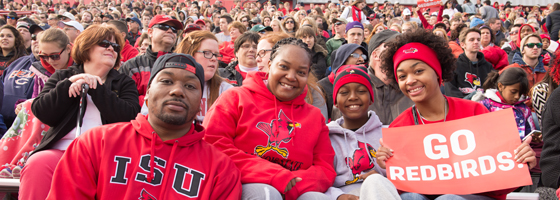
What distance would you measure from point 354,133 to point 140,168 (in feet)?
6.07

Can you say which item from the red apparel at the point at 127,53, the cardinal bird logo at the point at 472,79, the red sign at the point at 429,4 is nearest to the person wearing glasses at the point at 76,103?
the red apparel at the point at 127,53

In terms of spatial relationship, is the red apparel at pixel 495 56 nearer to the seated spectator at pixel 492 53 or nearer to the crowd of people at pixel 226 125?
the seated spectator at pixel 492 53

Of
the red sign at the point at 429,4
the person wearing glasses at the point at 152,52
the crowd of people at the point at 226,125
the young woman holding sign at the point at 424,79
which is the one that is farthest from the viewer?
the red sign at the point at 429,4

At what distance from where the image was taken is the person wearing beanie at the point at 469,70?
6445 millimetres

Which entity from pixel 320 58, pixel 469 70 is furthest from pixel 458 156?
pixel 320 58

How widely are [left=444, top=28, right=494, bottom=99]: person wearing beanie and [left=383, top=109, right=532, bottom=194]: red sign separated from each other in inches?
157

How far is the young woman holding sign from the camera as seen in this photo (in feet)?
9.15

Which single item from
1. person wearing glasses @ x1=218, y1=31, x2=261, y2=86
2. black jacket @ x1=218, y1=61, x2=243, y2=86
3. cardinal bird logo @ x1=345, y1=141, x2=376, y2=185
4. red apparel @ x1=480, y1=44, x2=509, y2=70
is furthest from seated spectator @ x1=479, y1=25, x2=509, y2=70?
cardinal bird logo @ x1=345, y1=141, x2=376, y2=185

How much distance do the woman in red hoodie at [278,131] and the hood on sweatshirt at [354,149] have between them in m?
0.18

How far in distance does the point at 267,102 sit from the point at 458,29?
826 cm

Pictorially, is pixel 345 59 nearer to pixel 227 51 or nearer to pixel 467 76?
pixel 467 76

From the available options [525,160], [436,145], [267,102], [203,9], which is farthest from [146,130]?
[203,9]

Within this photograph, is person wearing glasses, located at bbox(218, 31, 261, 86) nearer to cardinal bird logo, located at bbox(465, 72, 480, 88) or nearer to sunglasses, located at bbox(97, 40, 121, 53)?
sunglasses, located at bbox(97, 40, 121, 53)

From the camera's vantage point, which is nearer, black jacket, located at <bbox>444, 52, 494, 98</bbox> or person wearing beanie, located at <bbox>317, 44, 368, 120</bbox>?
person wearing beanie, located at <bbox>317, 44, 368, 120</bbox>
